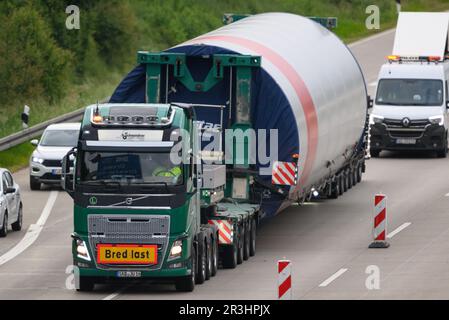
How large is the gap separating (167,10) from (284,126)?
4182 cm

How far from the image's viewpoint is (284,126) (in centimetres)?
3025

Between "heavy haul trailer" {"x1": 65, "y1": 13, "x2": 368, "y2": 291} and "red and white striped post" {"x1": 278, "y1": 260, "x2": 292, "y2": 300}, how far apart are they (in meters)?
3.06

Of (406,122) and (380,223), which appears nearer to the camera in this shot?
(380,223)

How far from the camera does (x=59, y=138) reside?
138 feet

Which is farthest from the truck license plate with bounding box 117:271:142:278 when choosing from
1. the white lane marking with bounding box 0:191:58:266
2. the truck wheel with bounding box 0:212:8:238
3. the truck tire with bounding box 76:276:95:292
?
the truck wheel with bounding box 0:212:8:238

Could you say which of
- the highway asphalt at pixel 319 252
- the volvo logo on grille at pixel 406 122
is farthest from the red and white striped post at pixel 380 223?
the volvo logo on grille at pixel 406 122

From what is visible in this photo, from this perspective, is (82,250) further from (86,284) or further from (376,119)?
(376,119)

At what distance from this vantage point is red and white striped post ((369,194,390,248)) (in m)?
30.9

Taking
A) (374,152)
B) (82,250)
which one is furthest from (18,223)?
(374,152)

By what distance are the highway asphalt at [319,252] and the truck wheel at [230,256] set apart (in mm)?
228

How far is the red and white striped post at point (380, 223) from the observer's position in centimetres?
3088

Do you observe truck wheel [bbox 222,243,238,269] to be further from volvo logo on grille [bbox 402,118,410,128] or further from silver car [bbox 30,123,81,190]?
volvo logo on grille [bbox 402,118,410,128]

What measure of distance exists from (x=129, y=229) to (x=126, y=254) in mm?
395

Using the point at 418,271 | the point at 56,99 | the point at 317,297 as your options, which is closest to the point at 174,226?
the point at 317,297
